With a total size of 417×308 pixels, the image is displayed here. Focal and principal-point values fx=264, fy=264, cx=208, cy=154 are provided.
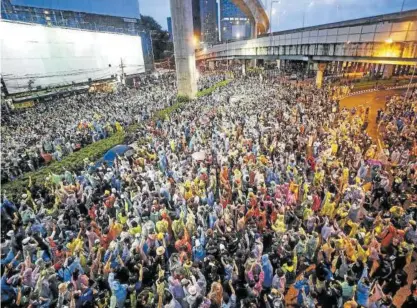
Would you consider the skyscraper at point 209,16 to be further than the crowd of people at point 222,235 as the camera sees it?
Yes

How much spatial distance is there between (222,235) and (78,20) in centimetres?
4004

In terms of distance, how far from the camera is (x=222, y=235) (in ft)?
20.0

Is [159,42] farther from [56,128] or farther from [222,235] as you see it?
[222,235]

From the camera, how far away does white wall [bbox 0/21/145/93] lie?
2447 centimetres

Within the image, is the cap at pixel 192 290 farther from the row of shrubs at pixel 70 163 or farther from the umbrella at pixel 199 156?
the row of shrubs at pixel 70 163

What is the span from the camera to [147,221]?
257 inches

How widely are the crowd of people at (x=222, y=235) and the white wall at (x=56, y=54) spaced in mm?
21773

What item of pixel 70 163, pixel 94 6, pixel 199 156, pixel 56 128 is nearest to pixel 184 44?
pixel 56 128

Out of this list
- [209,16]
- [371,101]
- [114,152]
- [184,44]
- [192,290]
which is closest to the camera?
[192,290]

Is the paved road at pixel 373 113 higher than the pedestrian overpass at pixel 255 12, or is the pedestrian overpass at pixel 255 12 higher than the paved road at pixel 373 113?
the pedestrian overpass at pixel 255 12

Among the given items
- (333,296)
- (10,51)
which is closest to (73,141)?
(333,296)

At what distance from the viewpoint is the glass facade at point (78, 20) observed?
92.1 feet

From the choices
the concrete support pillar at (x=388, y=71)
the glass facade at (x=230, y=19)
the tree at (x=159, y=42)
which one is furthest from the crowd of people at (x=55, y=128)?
the glass facade at (x=230, y=19)

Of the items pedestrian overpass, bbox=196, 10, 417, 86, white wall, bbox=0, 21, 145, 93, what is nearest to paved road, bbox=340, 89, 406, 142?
pedestrian overpass, bbox=196, 10, 417, 86
